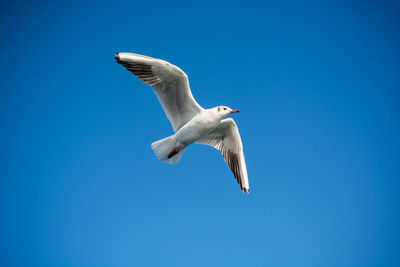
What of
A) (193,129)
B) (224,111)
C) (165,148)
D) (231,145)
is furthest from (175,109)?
(231,145)

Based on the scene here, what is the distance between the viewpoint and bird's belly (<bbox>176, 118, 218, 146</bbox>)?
6336 millimetres

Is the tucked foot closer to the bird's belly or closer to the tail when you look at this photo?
the tail

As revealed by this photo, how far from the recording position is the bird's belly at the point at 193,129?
20.8 ft

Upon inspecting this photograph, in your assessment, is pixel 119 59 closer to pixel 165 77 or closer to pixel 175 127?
pixel 165 77

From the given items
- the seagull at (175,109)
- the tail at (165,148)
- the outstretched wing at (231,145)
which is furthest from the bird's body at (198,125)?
the outstretched wing at (231,145)

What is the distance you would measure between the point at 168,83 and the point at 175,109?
648 mm

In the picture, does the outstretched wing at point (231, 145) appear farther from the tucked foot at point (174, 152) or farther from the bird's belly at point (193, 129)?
the tucked foot at point (174, 152)

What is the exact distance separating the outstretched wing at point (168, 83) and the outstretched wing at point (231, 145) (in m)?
1.04

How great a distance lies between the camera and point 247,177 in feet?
Result: 23.7

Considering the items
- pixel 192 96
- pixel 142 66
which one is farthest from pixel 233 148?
pixel 142 66

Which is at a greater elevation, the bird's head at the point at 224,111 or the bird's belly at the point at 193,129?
the bird's head at the point at 224,111

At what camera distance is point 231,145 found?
24.5ft

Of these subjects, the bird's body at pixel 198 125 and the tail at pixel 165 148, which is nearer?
the bird's body at pixel 198 125

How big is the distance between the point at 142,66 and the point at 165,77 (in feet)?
1.63
